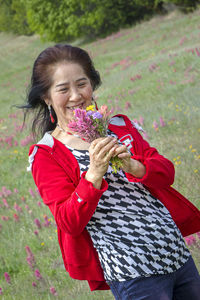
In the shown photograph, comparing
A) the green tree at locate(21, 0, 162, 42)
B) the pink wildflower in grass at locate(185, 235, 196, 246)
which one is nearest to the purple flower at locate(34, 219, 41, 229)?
the pink wildflower in grass at locate(185, 235, 196, 246)

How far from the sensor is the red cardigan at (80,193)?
2084 mm

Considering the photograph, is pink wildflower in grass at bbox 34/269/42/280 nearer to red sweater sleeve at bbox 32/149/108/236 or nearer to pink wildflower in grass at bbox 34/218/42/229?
pink wildflower in grass at bbox 34/218/42/229

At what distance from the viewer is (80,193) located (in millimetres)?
2053

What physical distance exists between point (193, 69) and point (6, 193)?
718 centimetres

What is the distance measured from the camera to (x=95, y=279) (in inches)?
95.4

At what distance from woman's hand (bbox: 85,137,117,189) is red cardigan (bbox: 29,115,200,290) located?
0.05m

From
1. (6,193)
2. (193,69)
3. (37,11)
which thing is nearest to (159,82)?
(193,69)

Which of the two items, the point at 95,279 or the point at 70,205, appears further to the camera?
the point at 95,279

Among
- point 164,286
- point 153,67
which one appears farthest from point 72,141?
point 153,67

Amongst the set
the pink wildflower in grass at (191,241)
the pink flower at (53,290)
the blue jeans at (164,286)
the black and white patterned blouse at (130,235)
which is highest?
the black and white patterned blouse at (130,235)

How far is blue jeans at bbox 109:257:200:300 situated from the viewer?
214cm

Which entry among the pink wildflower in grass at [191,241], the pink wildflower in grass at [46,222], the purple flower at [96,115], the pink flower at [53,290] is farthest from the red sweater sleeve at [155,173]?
the pink wildflower in grass at [46,222]

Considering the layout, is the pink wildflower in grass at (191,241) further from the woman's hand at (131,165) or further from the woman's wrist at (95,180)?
the woman's wrist at (95,180)

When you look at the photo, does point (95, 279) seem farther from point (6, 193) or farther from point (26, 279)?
point (6, 193)
